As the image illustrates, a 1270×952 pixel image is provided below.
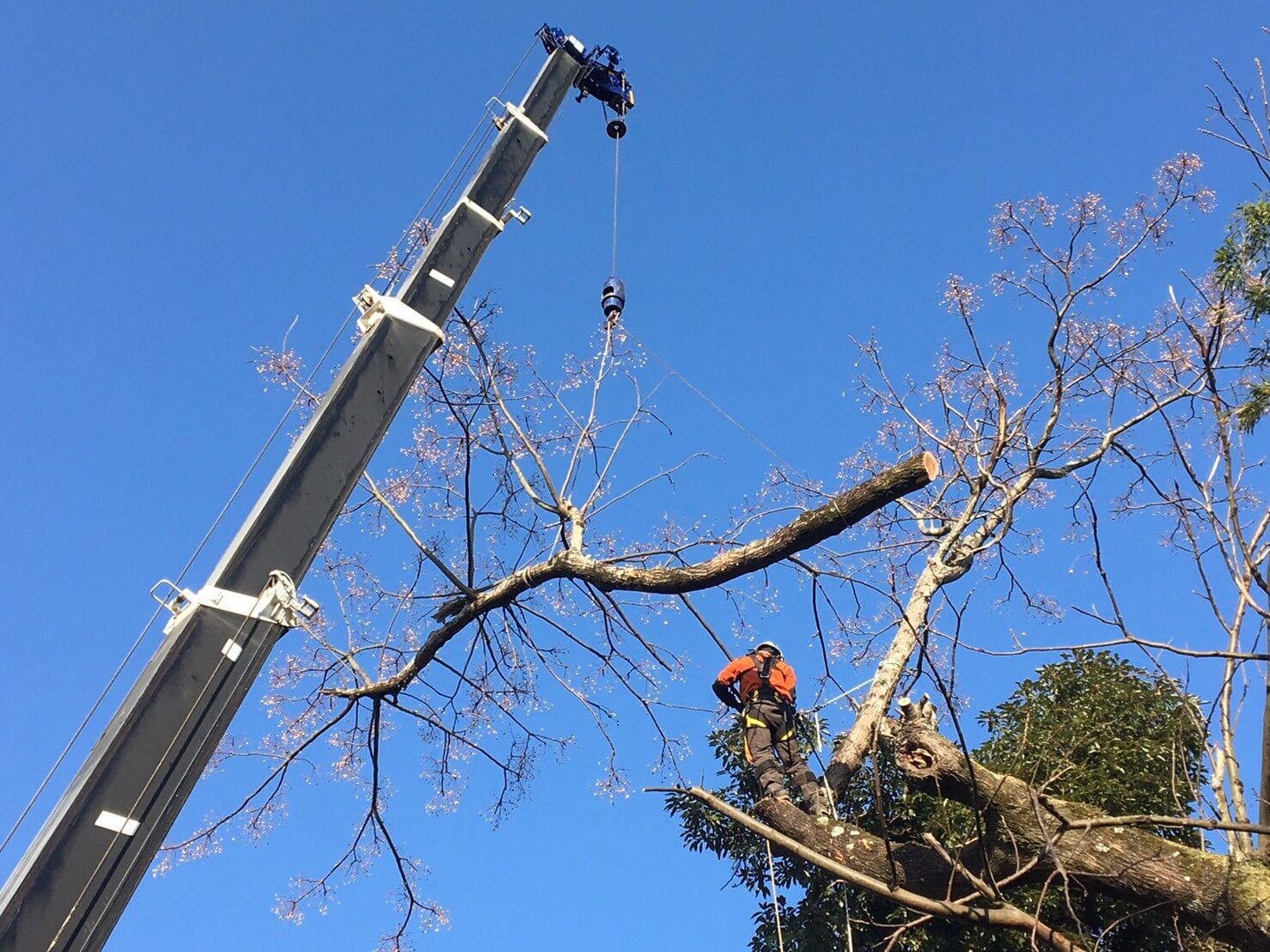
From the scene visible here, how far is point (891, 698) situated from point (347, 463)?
3.71m

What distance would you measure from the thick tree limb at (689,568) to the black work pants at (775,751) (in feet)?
3.86

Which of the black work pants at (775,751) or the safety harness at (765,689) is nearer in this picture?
the black work pants at (775,751)

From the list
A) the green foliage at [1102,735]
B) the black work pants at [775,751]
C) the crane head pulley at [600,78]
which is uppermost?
the crane head pulley at [600,78]

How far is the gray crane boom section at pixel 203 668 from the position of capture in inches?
111

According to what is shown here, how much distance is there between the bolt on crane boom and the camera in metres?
2.82

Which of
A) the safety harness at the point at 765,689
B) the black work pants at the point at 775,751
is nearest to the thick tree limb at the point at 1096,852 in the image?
the black work pants at the point at 775,751

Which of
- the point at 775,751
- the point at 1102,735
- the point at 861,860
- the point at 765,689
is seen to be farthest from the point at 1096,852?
the point at 1102,735

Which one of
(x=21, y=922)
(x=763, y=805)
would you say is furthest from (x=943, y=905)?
(x=21, y=922)

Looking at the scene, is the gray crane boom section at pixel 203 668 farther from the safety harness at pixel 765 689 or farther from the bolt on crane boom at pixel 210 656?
the safety harness at pixel 765 689

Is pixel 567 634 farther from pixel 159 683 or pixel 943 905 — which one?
pixel 159 683

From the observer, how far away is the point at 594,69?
7145 millimetres

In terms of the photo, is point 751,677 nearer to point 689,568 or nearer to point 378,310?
point 689,568

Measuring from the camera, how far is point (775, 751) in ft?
20.0

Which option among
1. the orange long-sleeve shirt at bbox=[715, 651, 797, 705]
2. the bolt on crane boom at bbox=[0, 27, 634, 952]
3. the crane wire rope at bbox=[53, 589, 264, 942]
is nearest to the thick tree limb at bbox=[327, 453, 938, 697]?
the orange long-sleeve shirt at bbox=[715, 651, 797, 705]
